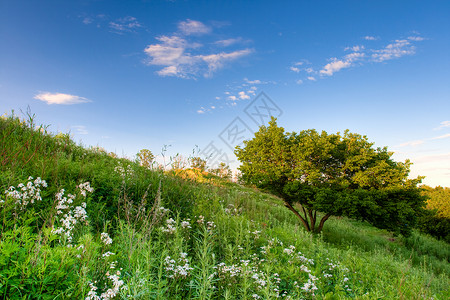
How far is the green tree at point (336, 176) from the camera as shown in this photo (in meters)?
12.6

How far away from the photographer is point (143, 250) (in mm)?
3316

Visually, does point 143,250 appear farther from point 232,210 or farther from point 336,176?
point 336,176

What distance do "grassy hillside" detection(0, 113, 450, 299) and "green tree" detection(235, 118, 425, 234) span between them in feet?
21.4

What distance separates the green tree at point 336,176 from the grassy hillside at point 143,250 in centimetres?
651

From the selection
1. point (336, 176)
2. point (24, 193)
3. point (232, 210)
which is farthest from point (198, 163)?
point (336, 176)

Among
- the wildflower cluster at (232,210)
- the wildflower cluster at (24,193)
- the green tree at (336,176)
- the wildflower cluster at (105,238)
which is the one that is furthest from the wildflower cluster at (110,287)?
the green tree at (336,176)

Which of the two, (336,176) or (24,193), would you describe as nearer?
(24,193)

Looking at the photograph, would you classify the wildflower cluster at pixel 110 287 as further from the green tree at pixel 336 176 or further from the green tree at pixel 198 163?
the green tree at pixel 336 176

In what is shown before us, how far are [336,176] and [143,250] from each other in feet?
42.8

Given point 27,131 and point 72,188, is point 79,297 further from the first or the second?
point 27,131

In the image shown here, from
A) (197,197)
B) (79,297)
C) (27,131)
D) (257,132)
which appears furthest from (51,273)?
(257,132)

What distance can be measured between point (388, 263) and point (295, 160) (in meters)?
8.37

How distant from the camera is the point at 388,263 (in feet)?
20.8

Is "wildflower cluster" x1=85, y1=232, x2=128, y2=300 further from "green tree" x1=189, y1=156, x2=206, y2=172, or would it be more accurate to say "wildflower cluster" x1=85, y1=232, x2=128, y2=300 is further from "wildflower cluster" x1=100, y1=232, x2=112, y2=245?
"green tree" x1=189, y1=156, x2=206, y2=172
